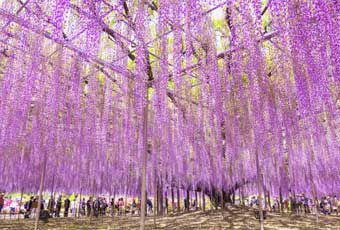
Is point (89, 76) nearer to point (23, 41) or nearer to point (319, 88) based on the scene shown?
point (23, 41)

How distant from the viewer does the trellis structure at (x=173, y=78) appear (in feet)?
12.5

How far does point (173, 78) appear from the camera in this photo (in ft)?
20.9

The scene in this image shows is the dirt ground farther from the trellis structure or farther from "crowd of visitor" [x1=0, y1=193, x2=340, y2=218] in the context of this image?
"crowd of visitor" [x1=0, y1=193, x2=340, y2=218]

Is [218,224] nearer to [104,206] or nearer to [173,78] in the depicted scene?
[173,78]

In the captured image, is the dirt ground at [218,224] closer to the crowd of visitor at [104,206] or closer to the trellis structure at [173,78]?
the trellis structure at [173,78]

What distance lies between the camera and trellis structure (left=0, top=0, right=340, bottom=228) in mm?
3795

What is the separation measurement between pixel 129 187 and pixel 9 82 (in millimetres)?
15924

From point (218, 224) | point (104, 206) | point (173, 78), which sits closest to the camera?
point (173, 78)

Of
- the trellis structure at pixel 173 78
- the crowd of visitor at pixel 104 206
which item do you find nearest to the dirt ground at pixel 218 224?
the trellis structure at pixel 173 78

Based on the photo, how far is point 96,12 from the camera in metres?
4.35

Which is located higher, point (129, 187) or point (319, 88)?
point (319, 88)

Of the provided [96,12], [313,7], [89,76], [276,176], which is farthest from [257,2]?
[276,176]

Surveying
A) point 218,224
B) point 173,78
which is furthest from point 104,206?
point 173,78

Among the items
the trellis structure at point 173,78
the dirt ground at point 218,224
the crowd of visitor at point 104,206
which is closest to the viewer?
the trellis structure at point 173,78
